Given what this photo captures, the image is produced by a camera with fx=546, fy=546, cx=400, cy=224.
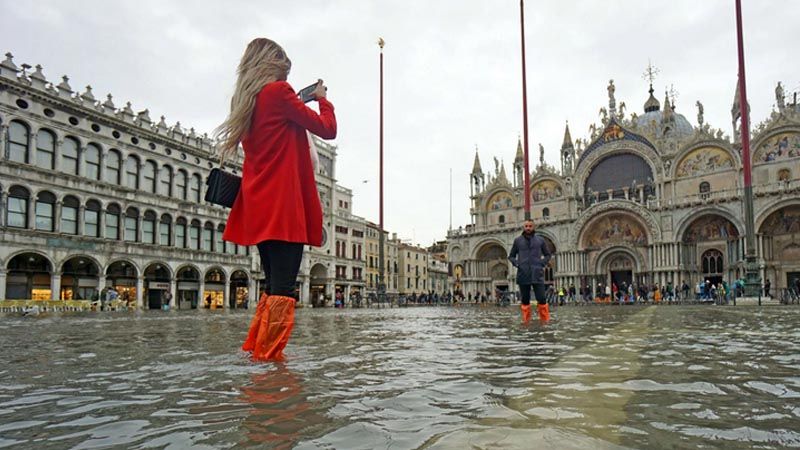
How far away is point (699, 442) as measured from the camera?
1.66 m

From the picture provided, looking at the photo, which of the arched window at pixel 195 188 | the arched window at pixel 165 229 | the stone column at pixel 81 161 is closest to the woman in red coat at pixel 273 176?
the stone column at pixel 81 161

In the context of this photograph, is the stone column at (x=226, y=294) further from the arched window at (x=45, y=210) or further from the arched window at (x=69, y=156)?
the arched window at (x=45, y=210)

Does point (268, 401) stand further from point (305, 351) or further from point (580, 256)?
point (580, 256)

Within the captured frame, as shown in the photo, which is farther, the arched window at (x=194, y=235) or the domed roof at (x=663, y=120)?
the domed roof at (x=663, y=120)

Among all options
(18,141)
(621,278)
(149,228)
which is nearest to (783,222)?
(621,278)

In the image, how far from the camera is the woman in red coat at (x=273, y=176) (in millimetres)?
4008

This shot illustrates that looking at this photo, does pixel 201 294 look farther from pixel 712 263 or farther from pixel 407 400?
pixel 407 400

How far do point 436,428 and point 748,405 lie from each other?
1.33 metres

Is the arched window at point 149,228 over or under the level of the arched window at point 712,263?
over

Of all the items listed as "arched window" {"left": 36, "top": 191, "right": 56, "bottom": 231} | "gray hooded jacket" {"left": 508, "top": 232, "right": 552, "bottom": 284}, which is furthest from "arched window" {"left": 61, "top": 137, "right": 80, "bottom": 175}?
"gray hooded jacket" {"left": 508, "top": 232, "right": 552, "bottom": 284}

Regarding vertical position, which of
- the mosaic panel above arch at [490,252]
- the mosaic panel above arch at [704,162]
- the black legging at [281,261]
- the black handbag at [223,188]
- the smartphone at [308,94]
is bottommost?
the black legging at [281,261]

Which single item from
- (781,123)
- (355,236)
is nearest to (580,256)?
(781,123)

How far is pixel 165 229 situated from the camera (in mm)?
34312

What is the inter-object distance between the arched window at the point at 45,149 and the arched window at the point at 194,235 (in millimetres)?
9986
